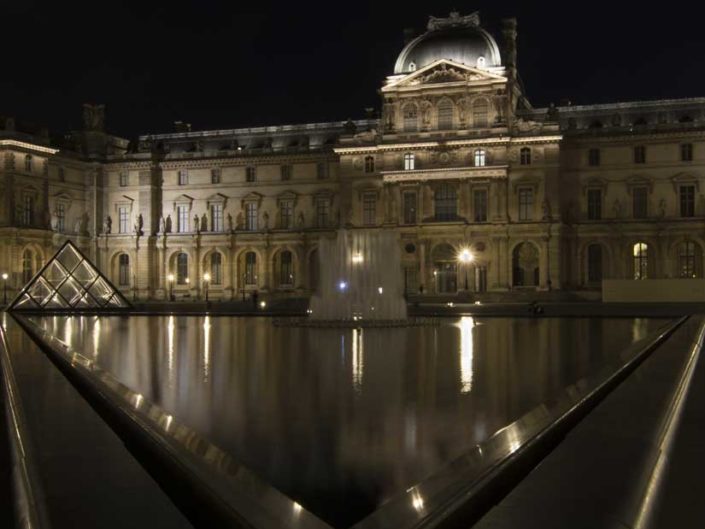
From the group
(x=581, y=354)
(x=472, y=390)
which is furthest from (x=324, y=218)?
(x=472, y=390)

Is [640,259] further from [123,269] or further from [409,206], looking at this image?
[123,269]

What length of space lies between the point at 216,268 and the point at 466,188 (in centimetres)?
2382

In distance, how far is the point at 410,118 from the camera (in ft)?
224

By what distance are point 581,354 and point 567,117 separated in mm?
55279

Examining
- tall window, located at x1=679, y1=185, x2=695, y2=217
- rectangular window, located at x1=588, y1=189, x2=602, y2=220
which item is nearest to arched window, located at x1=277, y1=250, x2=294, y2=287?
rectangular window, located at x1=588, y1=189, x2=602, y2=220

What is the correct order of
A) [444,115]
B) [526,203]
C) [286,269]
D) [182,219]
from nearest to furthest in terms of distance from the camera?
1. [526,203]
2. [444,115]
3. [286,269]
4. [182,219]

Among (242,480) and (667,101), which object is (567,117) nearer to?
(667,101)

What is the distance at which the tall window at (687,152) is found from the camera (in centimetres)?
6638

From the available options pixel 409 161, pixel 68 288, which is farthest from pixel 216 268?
pixel 68 288

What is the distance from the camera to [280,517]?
5641mm

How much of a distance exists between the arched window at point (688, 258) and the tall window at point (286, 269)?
1208 inches

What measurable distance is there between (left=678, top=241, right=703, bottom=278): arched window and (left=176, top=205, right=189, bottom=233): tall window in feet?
134

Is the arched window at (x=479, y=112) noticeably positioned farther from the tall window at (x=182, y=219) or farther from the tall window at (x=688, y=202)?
the tall window at (x=182, y=219)

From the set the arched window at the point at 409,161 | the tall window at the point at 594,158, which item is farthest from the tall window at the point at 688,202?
the arched window at the point at 409,161
